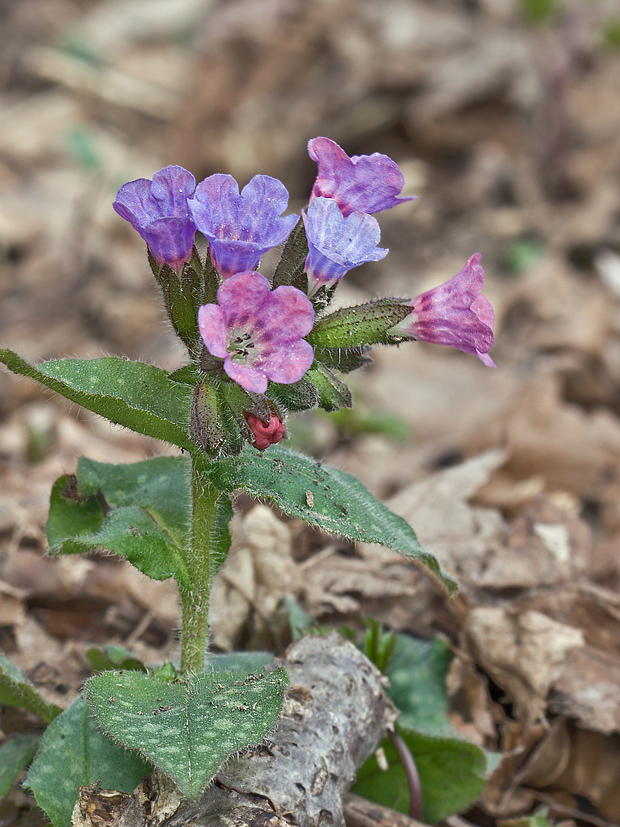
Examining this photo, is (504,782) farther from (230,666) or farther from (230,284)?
(230,284)

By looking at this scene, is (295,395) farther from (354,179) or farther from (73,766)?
(73,766)

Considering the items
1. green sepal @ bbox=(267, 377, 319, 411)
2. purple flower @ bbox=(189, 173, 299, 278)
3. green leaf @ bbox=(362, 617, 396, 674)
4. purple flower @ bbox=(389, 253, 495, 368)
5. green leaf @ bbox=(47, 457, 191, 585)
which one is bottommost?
green leaf @ bbox=(362, 617, 396, 674)

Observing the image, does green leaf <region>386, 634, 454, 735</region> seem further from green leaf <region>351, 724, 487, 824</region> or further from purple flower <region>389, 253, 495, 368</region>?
purple flower <region>389, 253, 495, 368</region>

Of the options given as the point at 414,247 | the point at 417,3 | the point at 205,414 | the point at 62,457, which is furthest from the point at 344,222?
the point at 417,3

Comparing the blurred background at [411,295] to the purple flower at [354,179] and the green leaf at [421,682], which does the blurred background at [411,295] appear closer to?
the green leaf at [421,682]

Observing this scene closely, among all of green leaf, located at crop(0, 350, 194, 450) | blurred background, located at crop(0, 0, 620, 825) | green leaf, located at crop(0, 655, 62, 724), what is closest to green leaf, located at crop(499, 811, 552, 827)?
blurred background, located at crop(0, 0, 620, 825)

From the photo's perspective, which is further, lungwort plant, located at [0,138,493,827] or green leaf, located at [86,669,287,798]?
lungwort plant, located at [0,138,493,827]

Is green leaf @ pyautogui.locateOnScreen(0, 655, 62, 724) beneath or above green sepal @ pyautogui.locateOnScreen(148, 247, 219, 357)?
beneath
